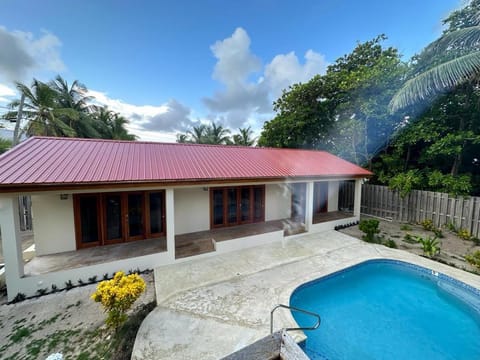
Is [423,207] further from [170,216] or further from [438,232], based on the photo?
[170,216]

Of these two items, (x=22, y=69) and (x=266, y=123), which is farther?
(x=266, y=123)

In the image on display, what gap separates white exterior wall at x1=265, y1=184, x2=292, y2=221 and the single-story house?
0.19 ft

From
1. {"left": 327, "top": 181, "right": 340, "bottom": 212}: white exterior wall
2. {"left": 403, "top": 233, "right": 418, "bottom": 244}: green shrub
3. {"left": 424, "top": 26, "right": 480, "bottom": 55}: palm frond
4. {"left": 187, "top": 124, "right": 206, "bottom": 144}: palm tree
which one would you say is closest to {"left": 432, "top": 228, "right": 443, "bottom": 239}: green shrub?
{"left": 403, "top": 233, "right": 418, "bottom": 244}: green shrub

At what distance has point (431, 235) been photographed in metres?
10.0

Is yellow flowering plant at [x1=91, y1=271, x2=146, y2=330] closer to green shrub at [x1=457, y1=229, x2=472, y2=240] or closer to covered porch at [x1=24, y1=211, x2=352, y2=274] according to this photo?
covered porch at [x1=24, y1=211, x2=352, y2=274]

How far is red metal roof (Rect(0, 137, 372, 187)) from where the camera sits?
227 inches

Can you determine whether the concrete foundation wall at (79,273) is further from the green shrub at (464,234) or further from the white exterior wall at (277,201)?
the green shrub at (464,234)

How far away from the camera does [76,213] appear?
7359mm

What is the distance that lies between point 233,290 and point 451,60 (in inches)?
555

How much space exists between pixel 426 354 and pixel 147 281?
700cm

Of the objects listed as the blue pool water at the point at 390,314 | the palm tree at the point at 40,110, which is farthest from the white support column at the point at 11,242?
the palm tree at the point at 40,110

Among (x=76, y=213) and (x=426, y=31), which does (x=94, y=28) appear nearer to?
(x=76, y=213)

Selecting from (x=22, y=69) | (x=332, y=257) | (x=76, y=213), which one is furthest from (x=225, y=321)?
(x=22, y=69)

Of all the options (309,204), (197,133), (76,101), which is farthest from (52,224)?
(197,133)
